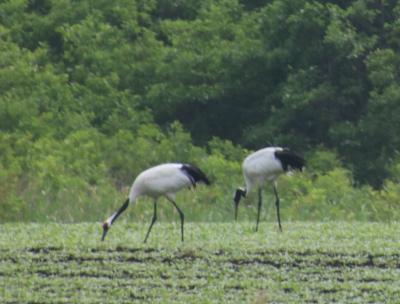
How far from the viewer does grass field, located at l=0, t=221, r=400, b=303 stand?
998 cm

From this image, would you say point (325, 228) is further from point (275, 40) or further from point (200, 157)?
point (275, 40)

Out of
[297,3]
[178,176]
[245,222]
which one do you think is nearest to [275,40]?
[297,3]

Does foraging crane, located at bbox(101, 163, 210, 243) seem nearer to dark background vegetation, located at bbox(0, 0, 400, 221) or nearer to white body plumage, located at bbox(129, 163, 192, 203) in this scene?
white body plumage, located at bbox(129, 163, 192, 203)

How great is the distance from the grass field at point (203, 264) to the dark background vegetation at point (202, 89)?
4.58 m

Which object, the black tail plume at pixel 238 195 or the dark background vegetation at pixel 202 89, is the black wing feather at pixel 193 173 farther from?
the dark background vegetation at pixel 202 89

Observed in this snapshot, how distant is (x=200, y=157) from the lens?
22.9m

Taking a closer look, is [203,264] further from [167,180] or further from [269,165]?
[269,165]

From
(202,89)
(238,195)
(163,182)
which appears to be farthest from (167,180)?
(202,89)

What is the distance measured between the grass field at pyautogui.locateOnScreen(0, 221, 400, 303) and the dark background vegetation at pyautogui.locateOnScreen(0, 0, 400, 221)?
4576mm

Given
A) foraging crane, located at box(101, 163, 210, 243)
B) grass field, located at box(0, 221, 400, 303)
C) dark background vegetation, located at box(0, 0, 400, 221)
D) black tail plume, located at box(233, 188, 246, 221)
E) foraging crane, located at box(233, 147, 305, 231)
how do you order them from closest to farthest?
grass field, located at box(0, 221, 400, 303)
foraging crane, located at box(101, 163, 210, 243)
foraging crane, located at box(233, 147, 305, 231)
black tail plume, located at box(233, 188, 246, 221)
dark background vegetation, located at box(0, 0, 400, 221)

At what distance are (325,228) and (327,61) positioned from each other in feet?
34.8

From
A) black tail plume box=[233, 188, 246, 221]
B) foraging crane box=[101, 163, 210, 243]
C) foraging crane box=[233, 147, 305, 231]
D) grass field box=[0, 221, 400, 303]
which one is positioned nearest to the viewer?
grass field box=[0, 221, 400, 303]

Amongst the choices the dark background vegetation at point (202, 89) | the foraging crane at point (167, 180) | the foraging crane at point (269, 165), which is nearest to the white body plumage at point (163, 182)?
the foraging crane at point (167, 180)

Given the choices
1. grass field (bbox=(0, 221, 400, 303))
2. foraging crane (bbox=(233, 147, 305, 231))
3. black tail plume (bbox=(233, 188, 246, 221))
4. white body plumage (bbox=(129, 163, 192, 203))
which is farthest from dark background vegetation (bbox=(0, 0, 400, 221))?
white body plumage (bbox=(129, 163, 192, 203))
